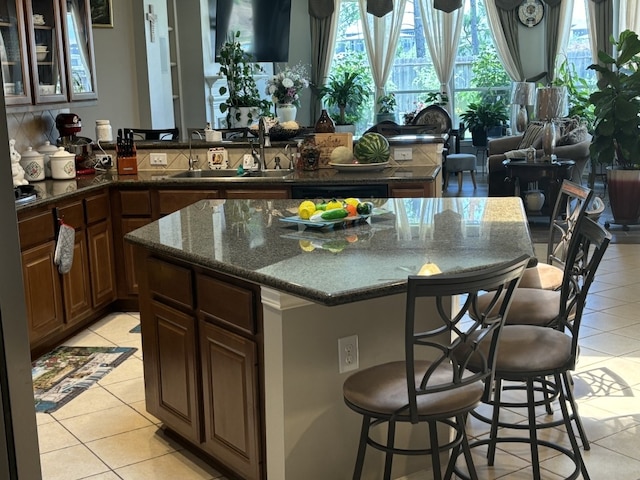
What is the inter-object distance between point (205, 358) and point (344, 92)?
9.53 m

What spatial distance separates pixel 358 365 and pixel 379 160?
8.71ft

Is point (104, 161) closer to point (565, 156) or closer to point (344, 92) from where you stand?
point (565, 156)

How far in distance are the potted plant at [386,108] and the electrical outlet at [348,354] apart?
9.63 m

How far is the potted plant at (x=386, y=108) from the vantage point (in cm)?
1195

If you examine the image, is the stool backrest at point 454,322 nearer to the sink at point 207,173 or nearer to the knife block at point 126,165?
the sink at point 207,173

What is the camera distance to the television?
9438 mm

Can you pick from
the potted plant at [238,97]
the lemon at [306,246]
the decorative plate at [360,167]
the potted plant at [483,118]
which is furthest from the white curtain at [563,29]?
the lemon at [306,246]

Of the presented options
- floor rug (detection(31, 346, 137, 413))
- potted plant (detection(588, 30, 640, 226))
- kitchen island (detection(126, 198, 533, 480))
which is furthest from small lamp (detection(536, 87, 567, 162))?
floor rug (detection(31, 346, 137, 413))

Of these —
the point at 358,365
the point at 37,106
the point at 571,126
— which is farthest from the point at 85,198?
the point at 571,126

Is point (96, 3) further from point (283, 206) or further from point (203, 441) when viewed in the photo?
point (203, 441)

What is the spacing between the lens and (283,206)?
12.3ft

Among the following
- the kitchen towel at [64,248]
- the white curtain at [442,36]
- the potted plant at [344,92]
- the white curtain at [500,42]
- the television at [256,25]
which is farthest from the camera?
the potted plant at [344,92]

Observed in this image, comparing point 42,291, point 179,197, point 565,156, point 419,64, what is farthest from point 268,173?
point 419,64

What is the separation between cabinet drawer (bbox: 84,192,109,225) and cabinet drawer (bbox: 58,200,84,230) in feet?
0.24
